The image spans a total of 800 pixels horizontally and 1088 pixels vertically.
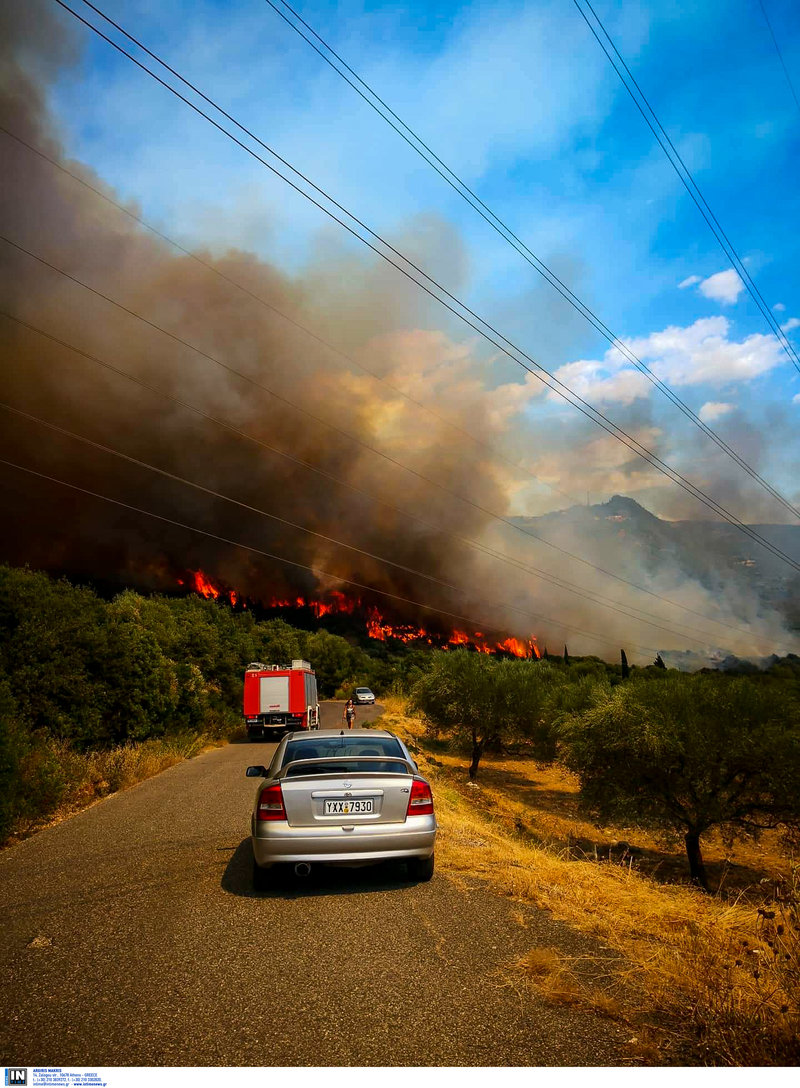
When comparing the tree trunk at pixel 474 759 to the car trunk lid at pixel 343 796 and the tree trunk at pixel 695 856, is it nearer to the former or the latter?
the tree trunk at pixel 695 856

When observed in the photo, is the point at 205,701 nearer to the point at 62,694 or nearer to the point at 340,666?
the point at 62,694

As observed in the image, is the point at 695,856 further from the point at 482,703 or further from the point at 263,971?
the point at 263,971

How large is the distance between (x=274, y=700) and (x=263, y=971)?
29246 mm

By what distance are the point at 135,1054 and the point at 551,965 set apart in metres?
2.79

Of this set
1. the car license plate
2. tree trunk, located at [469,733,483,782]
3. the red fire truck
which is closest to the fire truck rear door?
the red fire truck

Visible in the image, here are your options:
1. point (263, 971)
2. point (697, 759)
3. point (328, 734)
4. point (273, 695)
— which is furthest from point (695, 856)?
point (273, 695)

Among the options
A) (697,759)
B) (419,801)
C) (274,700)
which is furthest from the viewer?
(274,700)

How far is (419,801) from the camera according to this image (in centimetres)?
680

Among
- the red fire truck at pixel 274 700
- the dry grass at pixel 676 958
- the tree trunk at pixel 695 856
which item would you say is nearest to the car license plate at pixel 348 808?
the dry grass at pixel 676 958

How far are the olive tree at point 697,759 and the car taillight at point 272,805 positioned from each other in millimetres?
16731

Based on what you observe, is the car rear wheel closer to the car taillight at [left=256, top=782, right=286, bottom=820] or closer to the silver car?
the silver car

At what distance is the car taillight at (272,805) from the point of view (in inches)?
254

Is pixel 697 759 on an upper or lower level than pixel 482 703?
upper
